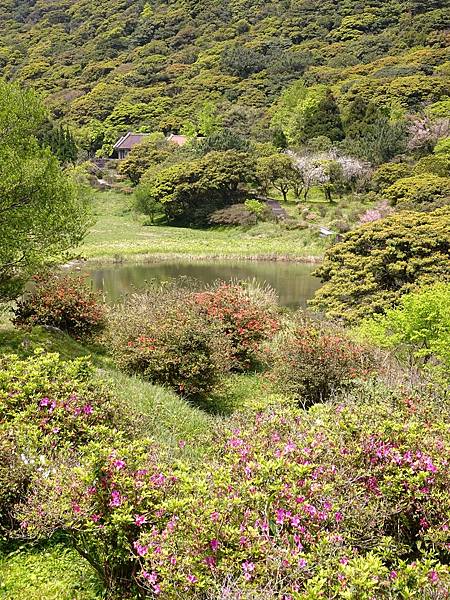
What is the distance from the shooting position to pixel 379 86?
61.2 meters

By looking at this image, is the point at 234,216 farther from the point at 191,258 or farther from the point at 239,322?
the point at 239,322

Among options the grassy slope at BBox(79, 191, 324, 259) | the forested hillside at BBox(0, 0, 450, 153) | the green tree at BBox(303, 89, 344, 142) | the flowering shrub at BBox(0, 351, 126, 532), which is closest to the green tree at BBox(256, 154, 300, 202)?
the grassy slope at BBox(79, 191, 324, 259)

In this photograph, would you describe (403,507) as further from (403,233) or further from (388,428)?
(403,233)

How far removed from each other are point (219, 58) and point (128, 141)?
4015 cm

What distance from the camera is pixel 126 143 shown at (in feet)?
206

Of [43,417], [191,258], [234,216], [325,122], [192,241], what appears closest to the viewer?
[43,417]

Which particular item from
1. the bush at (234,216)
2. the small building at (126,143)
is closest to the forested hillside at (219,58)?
the small building at (126,143)

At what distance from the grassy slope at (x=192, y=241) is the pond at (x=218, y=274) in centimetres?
181

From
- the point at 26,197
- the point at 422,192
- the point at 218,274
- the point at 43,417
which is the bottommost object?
the point at 218,274

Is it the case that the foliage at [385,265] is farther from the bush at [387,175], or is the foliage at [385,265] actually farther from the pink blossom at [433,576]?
the bush at [387,175]

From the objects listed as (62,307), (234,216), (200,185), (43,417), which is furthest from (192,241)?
(43,417)

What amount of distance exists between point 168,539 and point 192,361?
6.23 m

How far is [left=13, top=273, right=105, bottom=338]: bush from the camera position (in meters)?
10.7

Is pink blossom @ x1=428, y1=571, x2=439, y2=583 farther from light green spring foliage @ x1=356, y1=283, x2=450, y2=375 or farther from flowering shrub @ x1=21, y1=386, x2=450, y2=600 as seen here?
light green spring foliage @ x1=356, y1=283, x2=450, y2=375
